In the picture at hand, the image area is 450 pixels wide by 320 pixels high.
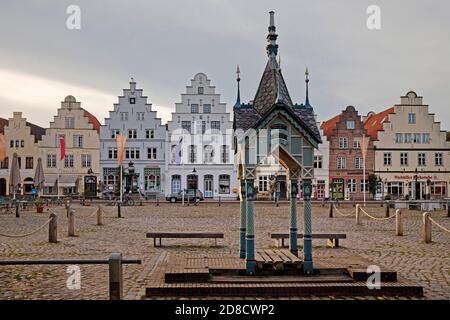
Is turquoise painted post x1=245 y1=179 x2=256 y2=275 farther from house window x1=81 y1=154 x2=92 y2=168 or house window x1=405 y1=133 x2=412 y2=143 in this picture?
house window x1=405 y1=133 x2=412 y2=143

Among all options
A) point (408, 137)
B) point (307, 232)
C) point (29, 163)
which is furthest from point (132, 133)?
point (307, 232)

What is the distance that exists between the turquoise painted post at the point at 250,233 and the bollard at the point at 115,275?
2769 millimetres

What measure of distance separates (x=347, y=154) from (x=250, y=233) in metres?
53.0

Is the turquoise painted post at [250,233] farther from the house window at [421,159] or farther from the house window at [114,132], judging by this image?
the house window at [421,159]

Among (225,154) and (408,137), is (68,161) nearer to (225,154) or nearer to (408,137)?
(225,154)

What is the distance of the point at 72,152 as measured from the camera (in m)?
60.9

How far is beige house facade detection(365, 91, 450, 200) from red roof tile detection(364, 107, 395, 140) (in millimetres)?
764

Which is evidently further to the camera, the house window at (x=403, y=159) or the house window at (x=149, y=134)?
the house window at (x=149, y=134)

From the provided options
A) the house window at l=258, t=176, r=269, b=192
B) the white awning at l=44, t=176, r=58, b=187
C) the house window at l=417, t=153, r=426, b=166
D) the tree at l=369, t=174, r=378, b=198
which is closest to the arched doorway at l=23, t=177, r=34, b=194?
the white awning at l=44, t=176, r=58, b=187

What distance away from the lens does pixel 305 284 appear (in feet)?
29.2

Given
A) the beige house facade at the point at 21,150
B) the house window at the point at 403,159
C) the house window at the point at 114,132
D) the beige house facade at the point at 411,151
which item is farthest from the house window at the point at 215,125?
the house window at the point at 403,159

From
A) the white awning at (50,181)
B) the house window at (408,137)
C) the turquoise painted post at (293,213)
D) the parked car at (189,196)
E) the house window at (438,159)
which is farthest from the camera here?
the house window at (408,137)

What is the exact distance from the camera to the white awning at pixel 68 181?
59656mm

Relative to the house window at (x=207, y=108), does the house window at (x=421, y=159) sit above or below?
below
